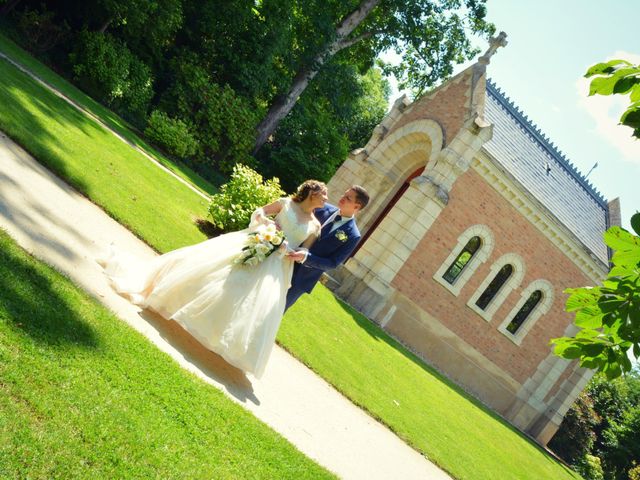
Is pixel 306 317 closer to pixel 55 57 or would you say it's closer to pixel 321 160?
pixel 55 57

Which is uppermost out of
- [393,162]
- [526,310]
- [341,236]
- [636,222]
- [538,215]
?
[538,215]

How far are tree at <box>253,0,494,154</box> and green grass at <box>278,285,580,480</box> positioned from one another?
14.9m

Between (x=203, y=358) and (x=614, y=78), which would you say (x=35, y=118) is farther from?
(x=614, y=78)

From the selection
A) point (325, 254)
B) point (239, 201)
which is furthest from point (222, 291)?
point (239, 201)

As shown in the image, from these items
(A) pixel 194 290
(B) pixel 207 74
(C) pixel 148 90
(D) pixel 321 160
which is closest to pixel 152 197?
(A) pixel 194 290

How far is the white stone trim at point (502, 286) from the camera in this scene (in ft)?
68.6

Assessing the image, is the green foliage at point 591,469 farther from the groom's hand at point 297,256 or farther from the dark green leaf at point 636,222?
the dark green leaf at point 636,222

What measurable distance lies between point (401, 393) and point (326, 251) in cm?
544

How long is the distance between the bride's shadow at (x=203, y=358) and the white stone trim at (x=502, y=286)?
51.8 feet

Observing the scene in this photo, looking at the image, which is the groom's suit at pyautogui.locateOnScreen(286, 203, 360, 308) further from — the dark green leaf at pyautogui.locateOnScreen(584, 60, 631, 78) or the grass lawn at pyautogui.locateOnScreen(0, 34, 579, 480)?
the dark green leaf at pyautogui.locateOnScreen(584, 60, 631, 78)

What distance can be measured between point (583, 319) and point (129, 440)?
2778 millimetres

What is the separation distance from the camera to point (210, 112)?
25.4 meters

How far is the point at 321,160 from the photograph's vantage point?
30.9 m

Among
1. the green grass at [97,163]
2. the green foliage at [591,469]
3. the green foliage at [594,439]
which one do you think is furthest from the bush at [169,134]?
the green foliage at [591,469]
